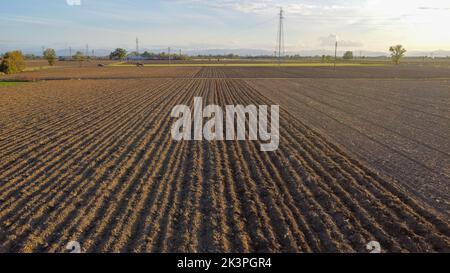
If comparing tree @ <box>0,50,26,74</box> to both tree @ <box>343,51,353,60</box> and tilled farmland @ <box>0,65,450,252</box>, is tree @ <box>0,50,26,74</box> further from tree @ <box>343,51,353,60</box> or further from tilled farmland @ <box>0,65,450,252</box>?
tree @ <box>343,51,353,60</box>

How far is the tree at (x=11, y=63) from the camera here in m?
49.6

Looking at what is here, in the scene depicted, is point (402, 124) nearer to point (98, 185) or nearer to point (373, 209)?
point (373, 209)

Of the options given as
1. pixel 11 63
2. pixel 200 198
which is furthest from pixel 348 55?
pixel 200 198

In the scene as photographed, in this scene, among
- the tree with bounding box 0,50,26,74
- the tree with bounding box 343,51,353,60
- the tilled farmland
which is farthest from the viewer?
the tree with bounding box 343,51,353,60

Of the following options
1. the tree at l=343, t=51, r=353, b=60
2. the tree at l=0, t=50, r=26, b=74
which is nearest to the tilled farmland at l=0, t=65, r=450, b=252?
the tree at l=0, t=50, r=26, b=74

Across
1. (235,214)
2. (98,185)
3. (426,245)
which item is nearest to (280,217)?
(235,214)

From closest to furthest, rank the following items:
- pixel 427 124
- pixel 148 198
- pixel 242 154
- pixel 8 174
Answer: pixel 148 198 → pixel 8 174 → pixel 242 154 → pixel 427 124

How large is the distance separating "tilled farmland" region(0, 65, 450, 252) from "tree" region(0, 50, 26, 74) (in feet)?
150

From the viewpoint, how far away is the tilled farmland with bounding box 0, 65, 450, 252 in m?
5.48

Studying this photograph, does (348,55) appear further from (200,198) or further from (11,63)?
(200,198)

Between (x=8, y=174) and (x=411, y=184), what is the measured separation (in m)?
10.1

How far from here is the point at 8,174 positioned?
8.55 metres

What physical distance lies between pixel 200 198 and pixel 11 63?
54847 mm

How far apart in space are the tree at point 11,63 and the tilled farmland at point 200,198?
45.7 meters
